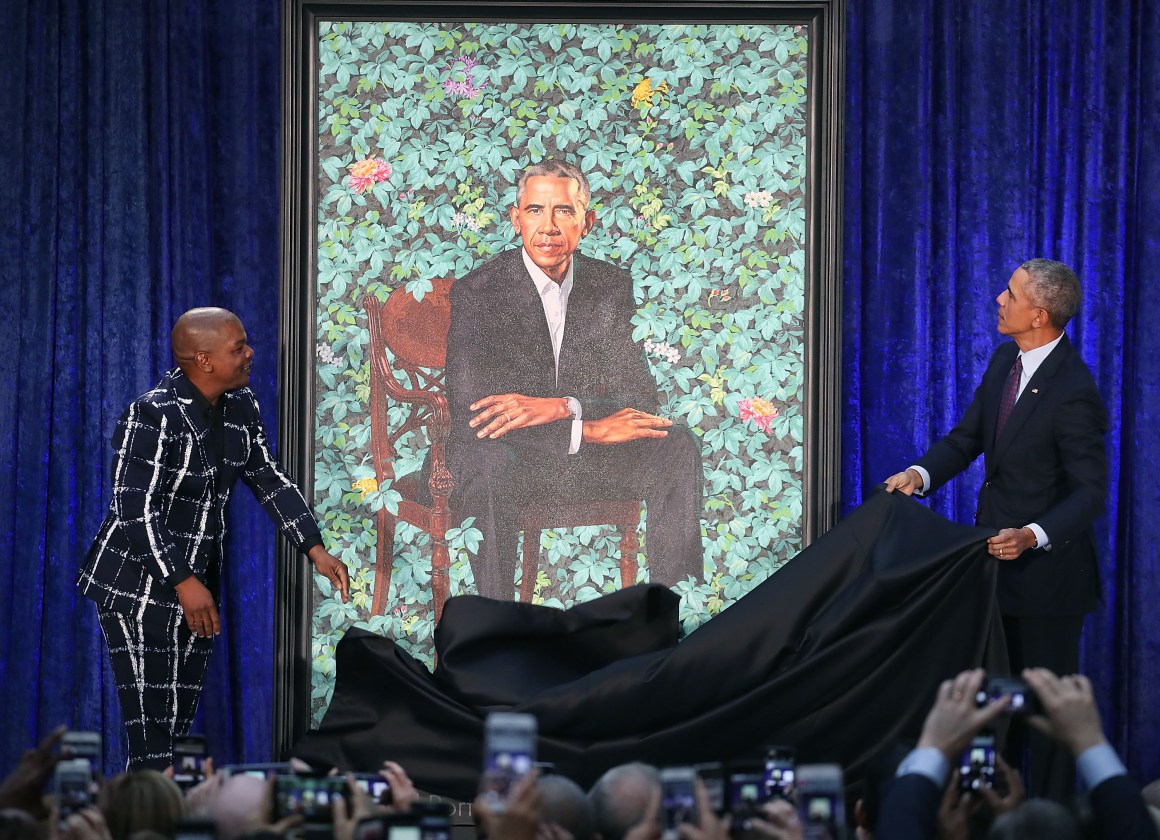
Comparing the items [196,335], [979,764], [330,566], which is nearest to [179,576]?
[330,566]

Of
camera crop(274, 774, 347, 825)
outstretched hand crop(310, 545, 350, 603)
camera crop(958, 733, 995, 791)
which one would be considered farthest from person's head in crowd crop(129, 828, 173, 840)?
A: outstretched hand crop(310, 545, 350, 603)

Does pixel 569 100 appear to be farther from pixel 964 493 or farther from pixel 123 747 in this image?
pixel 123 747

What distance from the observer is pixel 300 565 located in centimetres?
481

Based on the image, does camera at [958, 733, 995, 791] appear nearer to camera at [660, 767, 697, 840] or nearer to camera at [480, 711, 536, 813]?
camera at [660, 767, 697, 840]

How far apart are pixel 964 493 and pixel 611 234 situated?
5.14 feet

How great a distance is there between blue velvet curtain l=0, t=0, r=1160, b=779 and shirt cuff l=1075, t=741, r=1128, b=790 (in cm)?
278

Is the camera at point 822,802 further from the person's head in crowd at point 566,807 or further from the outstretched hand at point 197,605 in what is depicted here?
the outstretched hand at point 197,605

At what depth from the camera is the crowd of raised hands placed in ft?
6.77

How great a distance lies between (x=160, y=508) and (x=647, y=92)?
216 centimetres

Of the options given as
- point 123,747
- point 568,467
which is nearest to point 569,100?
point 568,467

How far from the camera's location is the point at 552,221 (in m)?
4.86

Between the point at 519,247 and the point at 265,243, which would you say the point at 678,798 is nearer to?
the point at 519,247

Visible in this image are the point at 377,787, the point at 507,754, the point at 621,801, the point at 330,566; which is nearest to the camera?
the point at 507,754

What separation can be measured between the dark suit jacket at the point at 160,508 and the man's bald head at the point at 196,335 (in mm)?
73
